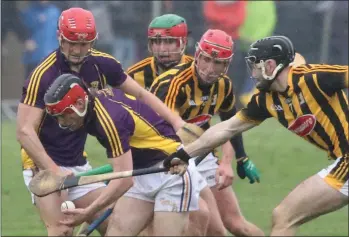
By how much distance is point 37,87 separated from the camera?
25.2 feet

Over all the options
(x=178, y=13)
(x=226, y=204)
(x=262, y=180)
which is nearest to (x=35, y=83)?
(x=226, y=204)

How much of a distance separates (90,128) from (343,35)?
8.72 m

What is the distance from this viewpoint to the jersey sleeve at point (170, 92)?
852cm

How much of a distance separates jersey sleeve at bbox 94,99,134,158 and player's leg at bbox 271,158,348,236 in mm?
1082

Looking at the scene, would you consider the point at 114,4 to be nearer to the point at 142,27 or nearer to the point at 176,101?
the point at 142,27

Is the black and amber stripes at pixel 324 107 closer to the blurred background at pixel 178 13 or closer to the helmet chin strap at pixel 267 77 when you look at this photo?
the helmet chin strap at pixel 267 77

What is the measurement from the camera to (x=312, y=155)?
45.4 feet

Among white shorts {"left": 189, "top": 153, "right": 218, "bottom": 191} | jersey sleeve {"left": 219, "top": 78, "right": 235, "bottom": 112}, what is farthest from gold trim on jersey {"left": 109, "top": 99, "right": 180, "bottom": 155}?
white shorts {"left": 189, "top": 153, "right": 218, "bottom": 191}

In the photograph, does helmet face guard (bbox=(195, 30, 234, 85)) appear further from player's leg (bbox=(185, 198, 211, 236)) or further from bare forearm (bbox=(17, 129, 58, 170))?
bare forearm (bbox=(17, 129, 58, 170))

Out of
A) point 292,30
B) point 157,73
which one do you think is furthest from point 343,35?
point 157,73

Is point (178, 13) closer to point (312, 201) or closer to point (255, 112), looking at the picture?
point (255, 112)

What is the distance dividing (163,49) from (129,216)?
4.91 feet

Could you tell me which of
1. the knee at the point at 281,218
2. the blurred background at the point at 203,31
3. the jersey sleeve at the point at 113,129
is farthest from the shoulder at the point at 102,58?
the blurred background at the point at 203,31

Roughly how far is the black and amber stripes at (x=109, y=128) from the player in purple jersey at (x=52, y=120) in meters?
0.42
